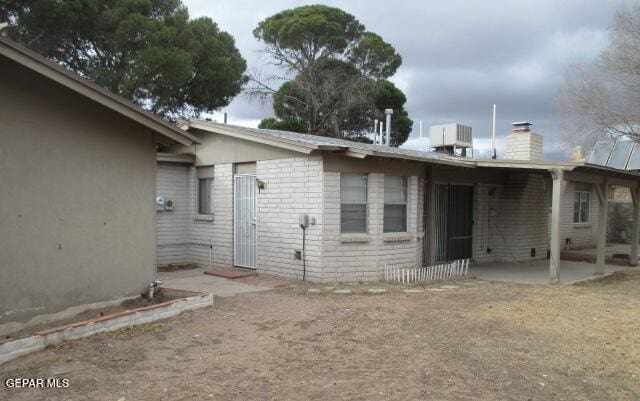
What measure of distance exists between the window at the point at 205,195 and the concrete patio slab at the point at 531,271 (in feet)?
22.0

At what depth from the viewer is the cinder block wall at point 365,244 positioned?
10352mm

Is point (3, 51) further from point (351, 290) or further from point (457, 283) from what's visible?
point (457, 283)

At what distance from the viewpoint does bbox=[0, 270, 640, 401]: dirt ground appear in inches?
187

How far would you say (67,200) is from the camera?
6676mm

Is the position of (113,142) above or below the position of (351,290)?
above

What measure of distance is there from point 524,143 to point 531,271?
367 cm

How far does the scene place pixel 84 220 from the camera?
689 cm

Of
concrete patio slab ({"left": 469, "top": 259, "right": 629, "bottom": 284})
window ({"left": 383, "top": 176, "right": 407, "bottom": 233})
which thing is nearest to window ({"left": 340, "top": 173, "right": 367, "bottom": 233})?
window ({"left": 383, "top": 176, "right": 407, "bottom": 233})

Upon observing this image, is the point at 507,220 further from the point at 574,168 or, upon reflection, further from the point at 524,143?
the point at 574,168

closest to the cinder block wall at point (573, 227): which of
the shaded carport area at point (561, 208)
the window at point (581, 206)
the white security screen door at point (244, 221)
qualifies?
the window at point (581, 206)

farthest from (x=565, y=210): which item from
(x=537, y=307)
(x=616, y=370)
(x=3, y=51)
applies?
(x=3, y=51)

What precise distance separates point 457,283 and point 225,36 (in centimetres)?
1760

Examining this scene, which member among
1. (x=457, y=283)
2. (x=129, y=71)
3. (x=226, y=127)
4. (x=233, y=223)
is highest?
(x=129, y=71)

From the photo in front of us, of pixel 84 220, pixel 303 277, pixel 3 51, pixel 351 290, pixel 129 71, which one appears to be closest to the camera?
pixel 3 51
